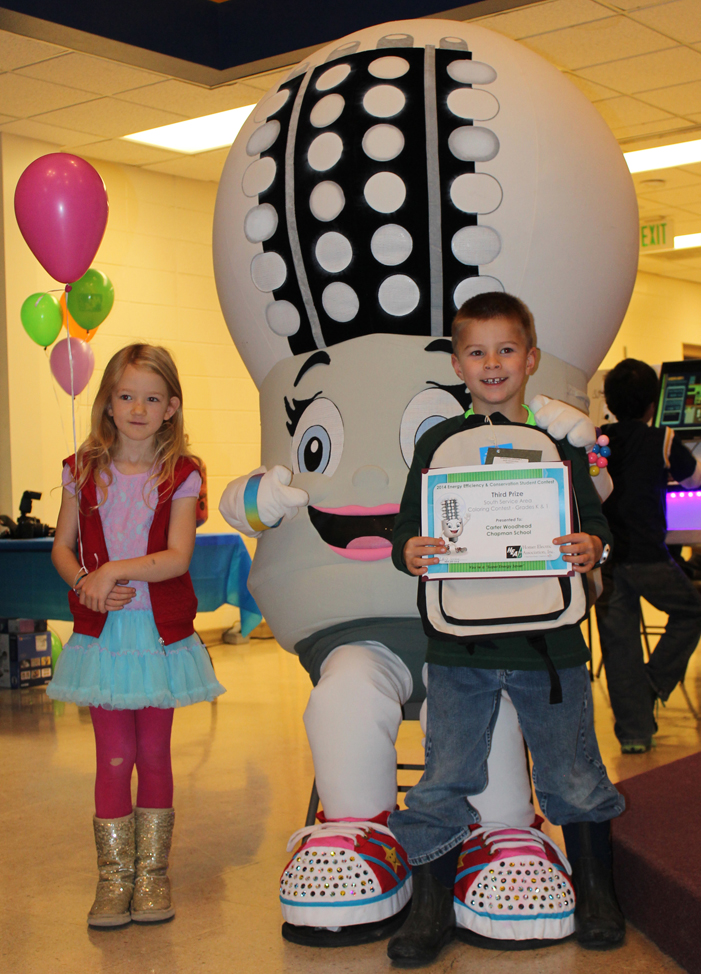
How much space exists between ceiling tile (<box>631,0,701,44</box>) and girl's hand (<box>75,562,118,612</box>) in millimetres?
3779

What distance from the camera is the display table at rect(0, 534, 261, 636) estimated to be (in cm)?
478

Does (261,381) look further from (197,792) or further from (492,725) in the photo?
(197,792)

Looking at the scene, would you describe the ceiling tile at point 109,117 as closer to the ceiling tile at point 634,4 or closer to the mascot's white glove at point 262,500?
the ceiling tile at point 634,4

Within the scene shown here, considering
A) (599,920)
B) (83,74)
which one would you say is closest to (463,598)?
(599,920)

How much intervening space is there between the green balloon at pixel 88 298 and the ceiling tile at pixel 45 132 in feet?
4.42

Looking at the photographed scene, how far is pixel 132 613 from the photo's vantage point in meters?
2.25

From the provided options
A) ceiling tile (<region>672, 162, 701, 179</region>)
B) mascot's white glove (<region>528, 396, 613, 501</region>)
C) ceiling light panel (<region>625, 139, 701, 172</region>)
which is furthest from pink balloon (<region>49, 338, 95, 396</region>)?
ceiling tile (<region>672, 162, 701, 179</region>)

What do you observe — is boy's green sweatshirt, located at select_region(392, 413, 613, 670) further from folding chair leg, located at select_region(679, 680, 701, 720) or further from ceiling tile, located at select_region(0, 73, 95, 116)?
ceiling tile, located at select_region(0, 73, 95, 116)

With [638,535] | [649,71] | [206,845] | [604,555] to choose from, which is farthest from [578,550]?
[649,71]

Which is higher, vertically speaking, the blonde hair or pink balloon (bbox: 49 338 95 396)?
pink balloon (bbox: 49 338 95 396)

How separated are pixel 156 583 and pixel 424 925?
0.89 m

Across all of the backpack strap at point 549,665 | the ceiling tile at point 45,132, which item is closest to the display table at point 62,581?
the ceiling tile at point 45,132

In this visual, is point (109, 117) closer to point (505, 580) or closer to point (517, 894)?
point (505, 580)

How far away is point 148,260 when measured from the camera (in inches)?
255
